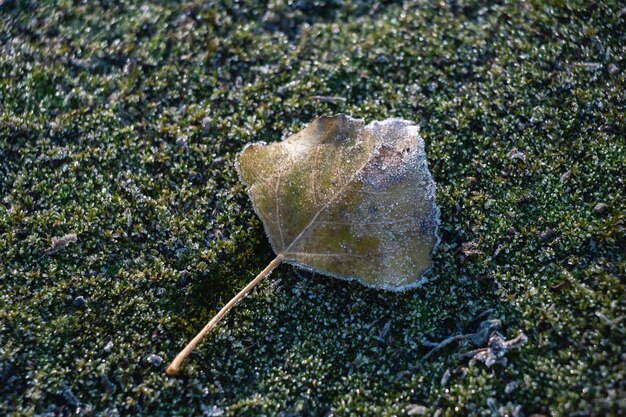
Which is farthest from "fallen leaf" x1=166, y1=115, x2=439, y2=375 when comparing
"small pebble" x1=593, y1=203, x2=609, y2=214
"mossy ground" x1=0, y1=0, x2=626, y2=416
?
"small pebble" x1=593, y1=203, x2=609, y2=214

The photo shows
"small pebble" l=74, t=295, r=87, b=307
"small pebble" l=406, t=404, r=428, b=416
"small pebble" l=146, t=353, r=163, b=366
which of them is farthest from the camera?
"small pebble" l=74, t=295, r=87, b=307

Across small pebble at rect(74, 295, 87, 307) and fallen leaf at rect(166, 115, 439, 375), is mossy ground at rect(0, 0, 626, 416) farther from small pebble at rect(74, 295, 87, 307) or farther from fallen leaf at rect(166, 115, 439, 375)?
fallen leaf at rect(166, 115, 439, 375)

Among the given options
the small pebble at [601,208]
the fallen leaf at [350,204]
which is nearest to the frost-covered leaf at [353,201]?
the fallen leaf at [350,204]

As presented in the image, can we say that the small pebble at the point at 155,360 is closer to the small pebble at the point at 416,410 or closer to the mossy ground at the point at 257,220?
the mossy ground at the point at 257,220

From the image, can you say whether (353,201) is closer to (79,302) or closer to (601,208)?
(601,208)

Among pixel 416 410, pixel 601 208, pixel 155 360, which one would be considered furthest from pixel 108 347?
pixel 601 208

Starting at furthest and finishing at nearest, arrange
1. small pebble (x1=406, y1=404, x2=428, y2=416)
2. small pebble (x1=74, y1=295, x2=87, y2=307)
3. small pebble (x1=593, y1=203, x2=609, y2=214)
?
small pebble (x1=593, y1=203, x2=609, y2=214), small pebble (x1=74, y1=295, x2=87, y2=307), small pebble (x1=406, y1=404, x2=428, y2=416)

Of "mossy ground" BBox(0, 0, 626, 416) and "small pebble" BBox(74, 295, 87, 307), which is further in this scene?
"small pebble" BBox(74, 295, 87, 307)
